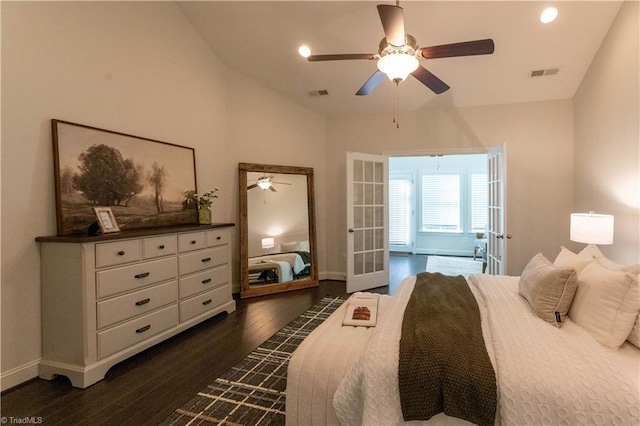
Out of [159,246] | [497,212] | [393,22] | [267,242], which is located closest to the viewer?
[393,22]

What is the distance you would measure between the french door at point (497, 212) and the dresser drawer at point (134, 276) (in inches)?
154

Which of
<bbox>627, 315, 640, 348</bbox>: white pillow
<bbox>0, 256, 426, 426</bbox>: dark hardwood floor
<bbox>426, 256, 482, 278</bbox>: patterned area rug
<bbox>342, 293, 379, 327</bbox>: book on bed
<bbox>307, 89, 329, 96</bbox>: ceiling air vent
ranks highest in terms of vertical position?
<bbox>307, 89, 329, 96</bbox>: ceiling air vent

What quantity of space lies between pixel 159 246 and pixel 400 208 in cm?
680

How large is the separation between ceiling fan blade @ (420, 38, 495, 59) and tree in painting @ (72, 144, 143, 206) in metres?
2.85

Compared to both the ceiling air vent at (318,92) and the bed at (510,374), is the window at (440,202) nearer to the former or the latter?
the ceiling air vent at (318,92)

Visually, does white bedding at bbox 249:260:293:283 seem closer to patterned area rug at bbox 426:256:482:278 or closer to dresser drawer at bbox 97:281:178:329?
dresser drawer at bbox 97:281:178:329

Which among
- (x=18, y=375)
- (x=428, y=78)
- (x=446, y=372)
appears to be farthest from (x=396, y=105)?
(x=18, y=375)

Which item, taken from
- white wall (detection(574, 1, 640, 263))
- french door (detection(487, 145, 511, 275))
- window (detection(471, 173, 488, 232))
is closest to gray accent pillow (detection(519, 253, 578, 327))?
white wall (detection(574, 1, 640, 263))

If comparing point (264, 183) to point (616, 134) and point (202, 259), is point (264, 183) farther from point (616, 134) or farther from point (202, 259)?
point (616, 134)

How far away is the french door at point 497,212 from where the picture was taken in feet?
13.3

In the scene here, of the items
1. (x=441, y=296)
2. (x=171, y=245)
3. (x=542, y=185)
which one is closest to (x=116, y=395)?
(x=171, y=245)

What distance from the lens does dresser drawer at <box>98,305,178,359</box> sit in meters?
2.42

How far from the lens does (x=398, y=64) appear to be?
2.29 meters

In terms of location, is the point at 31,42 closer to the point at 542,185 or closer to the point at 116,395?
the point at 116,395
